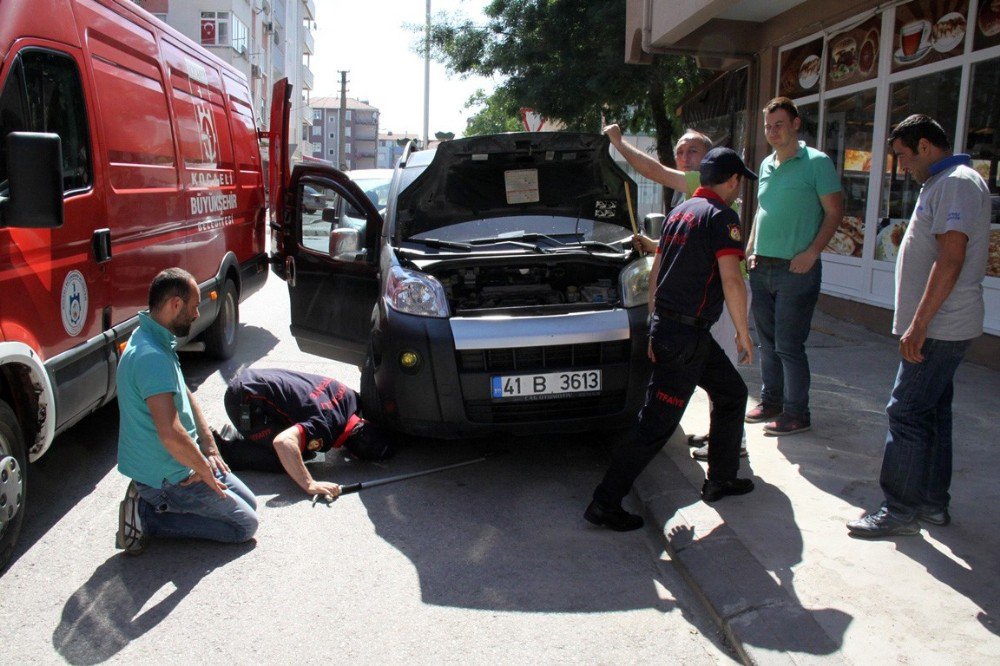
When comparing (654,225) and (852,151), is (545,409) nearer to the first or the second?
(654,225)

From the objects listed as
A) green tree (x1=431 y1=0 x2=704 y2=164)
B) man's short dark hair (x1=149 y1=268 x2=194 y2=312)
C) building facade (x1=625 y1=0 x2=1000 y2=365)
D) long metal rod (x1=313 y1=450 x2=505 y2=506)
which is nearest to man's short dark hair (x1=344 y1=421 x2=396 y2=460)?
long metal rod (x1=313 y1=450 x2=505 y2=506)

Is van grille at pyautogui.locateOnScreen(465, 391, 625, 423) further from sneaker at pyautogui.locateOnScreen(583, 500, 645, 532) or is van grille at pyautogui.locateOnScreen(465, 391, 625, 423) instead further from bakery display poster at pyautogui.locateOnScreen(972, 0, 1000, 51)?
bakery display poster at pyautogui.locateOnScreen(972, 0, 1000, 51)

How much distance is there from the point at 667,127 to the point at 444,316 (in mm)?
11364

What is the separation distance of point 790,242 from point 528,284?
1.55 metres

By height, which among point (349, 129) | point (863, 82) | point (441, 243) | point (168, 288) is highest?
point (349, 129)

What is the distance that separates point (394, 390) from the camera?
4.56 meters

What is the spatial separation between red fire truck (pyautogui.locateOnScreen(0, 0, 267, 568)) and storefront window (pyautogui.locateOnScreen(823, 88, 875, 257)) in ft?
20.5

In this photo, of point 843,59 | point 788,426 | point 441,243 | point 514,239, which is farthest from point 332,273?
point 843,59

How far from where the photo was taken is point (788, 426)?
5.16 meters

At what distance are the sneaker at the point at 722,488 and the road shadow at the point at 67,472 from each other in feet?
10.2

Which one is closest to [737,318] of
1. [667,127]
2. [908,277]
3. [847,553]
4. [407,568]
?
[908,277]

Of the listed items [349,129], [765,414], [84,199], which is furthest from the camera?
[349,129]

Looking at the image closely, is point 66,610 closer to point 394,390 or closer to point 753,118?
point 394,390

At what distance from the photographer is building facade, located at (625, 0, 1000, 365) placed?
7.21 meters
